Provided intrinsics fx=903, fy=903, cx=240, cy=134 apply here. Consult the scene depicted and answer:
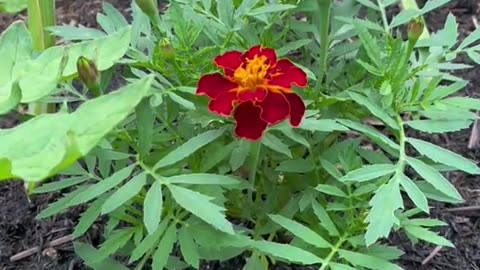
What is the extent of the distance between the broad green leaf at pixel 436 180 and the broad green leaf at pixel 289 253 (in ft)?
0.55

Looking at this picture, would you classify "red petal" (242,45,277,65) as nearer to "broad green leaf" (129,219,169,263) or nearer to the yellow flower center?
the yellow flower center

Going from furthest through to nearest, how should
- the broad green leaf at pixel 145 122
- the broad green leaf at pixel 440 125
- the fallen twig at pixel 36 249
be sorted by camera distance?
the fallen twig at pixel 36 249
the broad green leaf at pixel 440 125
the broad green leaf at pixel 145 122

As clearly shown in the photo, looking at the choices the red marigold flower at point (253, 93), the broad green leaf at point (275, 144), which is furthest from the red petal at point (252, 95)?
the broad green leaf at point (275, 144)

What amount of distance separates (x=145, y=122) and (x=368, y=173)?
280 millimetres

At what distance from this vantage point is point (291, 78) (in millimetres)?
1089

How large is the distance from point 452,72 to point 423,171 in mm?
703

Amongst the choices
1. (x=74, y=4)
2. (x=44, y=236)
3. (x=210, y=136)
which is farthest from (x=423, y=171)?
(x=74, y=4)

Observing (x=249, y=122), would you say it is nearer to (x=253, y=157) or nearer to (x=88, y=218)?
(x=253, y=157)

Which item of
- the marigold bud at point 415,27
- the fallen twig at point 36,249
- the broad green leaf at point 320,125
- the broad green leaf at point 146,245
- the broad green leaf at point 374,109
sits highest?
the marigold bud at point 415,27

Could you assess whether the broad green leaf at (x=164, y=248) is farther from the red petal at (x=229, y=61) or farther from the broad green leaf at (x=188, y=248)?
the red petal at (x=229, y=61)

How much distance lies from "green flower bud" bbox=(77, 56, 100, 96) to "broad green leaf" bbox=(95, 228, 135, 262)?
22 centimetres

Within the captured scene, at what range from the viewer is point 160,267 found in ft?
3.56

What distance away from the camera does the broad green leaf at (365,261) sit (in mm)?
1112

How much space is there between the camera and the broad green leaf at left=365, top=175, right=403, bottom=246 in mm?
1024
